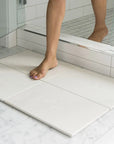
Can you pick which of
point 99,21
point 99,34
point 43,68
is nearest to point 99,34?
point 99,34

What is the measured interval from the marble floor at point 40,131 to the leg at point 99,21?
0.68 m

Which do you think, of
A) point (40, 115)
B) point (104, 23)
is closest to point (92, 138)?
point (40, 115)

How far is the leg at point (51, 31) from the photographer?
6.21ft

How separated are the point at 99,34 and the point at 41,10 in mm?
483

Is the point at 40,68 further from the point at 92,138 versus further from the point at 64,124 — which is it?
the point at 92,138

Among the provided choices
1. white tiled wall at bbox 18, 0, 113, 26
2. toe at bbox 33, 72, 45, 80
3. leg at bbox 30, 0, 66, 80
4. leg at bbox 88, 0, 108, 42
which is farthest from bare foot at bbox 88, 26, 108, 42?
toe at bbox 33, 72, 45, 80

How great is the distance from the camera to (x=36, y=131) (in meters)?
1.40

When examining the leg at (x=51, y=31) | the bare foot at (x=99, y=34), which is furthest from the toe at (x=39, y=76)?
the bare foot at (x=99, y=34)

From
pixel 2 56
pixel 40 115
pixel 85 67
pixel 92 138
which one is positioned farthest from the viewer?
pixel 2 56

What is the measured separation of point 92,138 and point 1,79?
695mm

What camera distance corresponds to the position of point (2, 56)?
2.18 meters

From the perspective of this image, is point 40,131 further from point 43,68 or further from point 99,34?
point 99,34

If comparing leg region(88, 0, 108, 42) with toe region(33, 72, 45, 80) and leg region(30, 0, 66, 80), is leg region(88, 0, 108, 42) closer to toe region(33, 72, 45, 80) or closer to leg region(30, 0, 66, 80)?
leg region(30, 0, 66, 80)

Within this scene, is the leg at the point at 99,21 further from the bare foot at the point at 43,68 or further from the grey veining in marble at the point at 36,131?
the grey veining in marble at the point at 36,131
